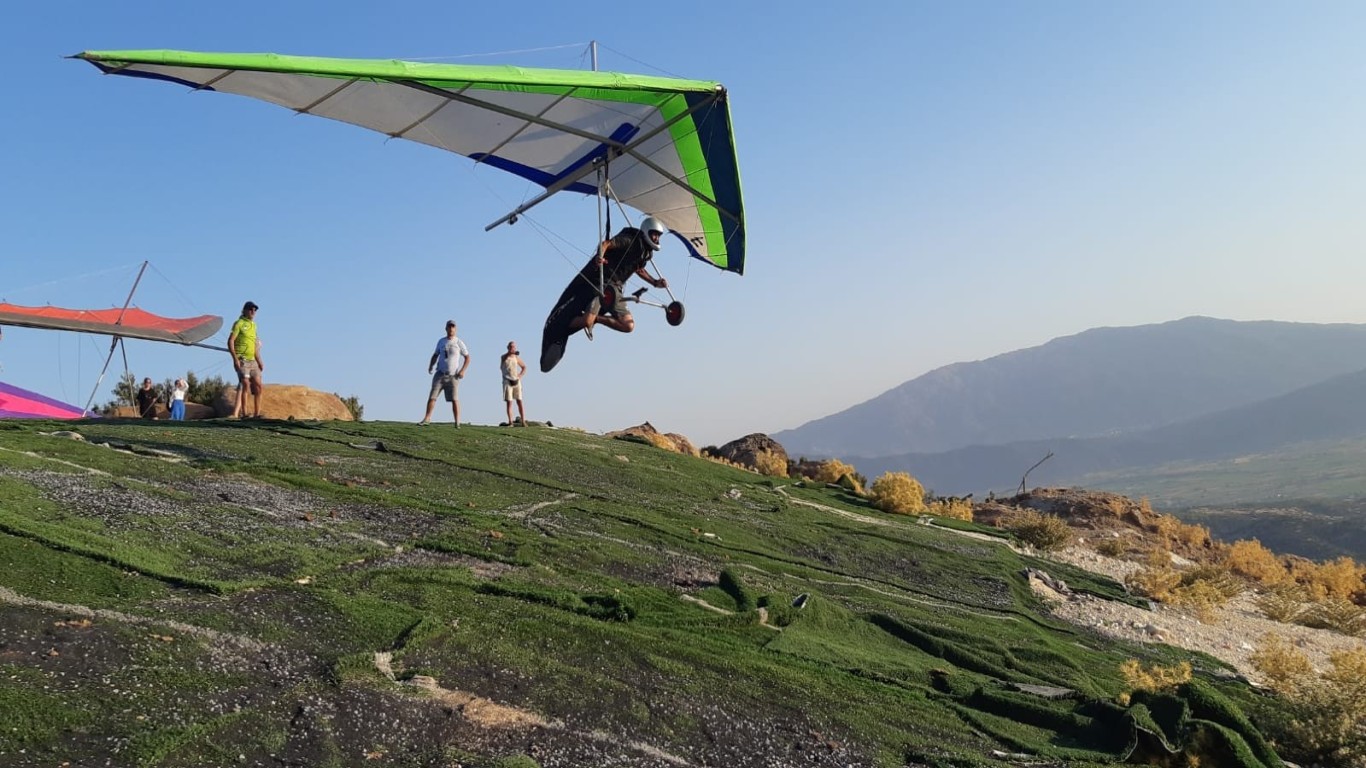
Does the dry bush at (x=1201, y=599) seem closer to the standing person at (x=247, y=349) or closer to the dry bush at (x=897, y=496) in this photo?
the dry bush at (x=897, y=496)

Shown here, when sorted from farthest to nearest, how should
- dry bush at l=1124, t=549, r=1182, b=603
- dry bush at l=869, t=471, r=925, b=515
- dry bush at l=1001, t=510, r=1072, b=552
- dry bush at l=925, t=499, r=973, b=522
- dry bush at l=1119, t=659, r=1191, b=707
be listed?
dry bush at l=925, t=499, r=973, b=522 → dry bush at l=869, t=471, r=925, b=515 → dry bush at l=1001, t=510, r=1072, b=552 → dry bush at l=1124, t=549, r=1182, b=603 → dry bush at l=1119, t=659, r=1191, b=707

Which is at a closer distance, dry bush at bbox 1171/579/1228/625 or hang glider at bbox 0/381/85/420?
dry bush at bbox 1171/579/1228/625

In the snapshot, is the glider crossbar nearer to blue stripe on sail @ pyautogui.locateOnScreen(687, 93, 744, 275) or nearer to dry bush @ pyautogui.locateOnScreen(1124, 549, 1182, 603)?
blue stripe on sail @ pyautogui.locateOnScreen(687, 93, 744, 275)

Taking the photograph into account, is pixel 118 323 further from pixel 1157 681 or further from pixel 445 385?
pixel 1157 681

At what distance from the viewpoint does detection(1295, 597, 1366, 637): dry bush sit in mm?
16391

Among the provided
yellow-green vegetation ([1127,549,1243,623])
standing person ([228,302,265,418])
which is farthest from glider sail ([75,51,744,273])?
yellow-green vegetation ([1127,549,1243,623])

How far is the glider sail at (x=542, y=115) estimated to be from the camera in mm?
9312

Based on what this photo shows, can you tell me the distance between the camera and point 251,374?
51.5 ft

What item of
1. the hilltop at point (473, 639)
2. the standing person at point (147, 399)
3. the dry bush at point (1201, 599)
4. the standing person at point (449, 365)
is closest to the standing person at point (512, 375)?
the standing person at point (449, 365)

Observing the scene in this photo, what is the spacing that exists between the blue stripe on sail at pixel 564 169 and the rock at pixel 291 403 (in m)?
8.26

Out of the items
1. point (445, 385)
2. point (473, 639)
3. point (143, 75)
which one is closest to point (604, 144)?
point (445, 385)

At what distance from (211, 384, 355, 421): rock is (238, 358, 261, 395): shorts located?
212 inches

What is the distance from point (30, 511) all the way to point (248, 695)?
3912 millimetres

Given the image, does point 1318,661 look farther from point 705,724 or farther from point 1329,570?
point 705,724
